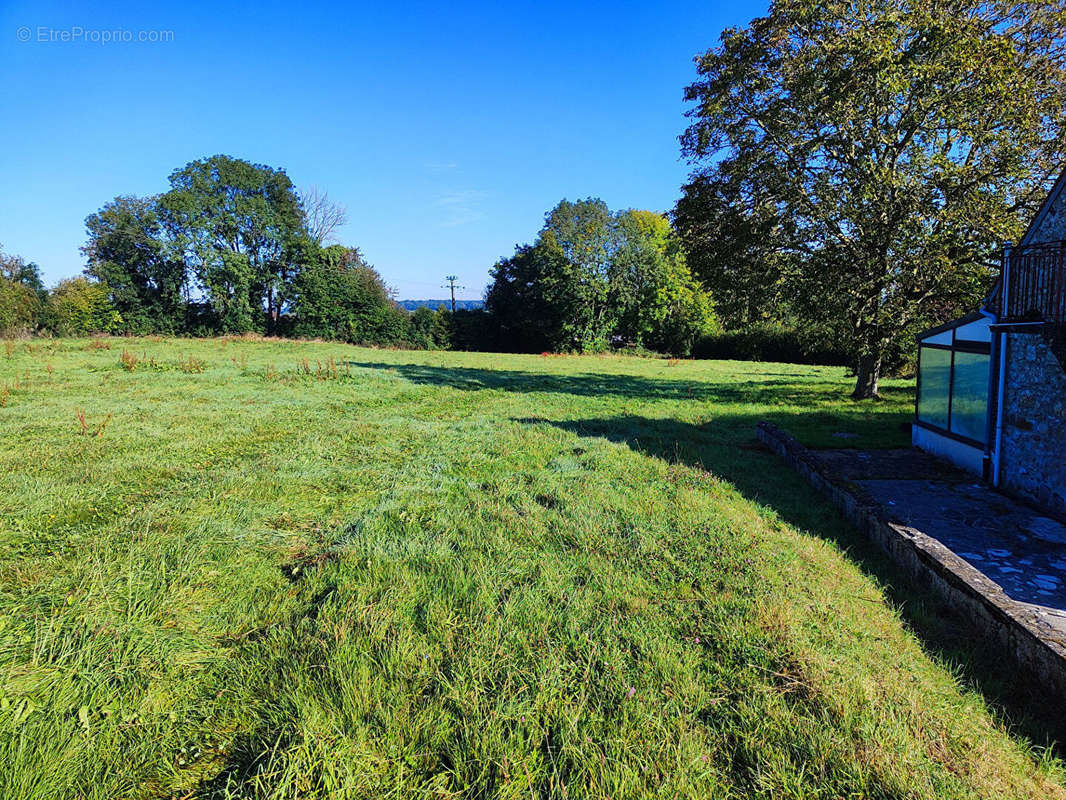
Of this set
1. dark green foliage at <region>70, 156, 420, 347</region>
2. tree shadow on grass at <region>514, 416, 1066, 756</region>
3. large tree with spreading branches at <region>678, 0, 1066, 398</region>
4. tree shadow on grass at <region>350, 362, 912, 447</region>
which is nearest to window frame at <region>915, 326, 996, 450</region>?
tree shadow on grass at <region>350, 362, 912, 447</region>

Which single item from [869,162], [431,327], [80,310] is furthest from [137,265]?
[869,162]

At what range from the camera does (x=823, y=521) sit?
575 cm

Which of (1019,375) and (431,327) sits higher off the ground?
(431,327)

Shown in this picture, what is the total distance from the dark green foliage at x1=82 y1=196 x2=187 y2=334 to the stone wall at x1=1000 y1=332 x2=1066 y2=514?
43.7 m

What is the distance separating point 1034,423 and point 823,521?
2820 millimetres

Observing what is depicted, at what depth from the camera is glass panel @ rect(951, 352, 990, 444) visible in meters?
6.90

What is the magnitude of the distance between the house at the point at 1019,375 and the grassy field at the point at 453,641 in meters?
2.36

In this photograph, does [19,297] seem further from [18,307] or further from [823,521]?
[823,521]

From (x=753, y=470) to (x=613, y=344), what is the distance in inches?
1308

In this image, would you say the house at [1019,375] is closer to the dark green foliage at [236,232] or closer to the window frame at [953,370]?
the window frame at [953,370]

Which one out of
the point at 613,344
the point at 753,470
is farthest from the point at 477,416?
the point at 613,344

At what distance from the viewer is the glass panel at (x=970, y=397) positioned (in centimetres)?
690

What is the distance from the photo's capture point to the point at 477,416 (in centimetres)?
1104

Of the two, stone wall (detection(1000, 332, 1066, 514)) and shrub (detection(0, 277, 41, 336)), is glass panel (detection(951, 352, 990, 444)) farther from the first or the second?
shrub (detection(0, 277, 41, 336))
